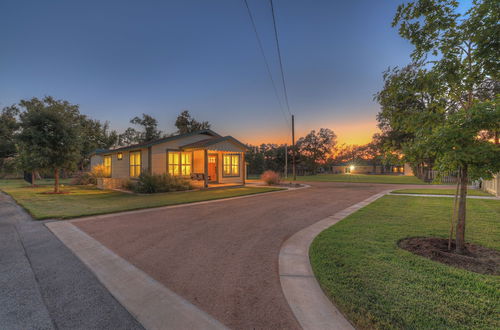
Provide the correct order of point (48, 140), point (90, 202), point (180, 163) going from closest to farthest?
point (90, 202) < point (48, 140) < point (180, 163)

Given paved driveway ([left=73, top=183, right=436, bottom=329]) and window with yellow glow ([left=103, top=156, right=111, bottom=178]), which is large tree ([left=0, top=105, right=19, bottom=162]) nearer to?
window with yellow glow ([left=103, top=156, right=111, bottom=178])

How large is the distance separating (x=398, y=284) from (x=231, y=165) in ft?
52.8

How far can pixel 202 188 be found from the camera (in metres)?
14.8

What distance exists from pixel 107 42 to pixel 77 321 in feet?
63.7

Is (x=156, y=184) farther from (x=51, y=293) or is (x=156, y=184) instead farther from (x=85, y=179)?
(x=85, y=179)

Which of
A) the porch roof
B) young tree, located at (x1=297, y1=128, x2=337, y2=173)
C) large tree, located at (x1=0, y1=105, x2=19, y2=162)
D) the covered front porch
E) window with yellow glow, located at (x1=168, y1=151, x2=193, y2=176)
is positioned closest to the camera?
the porch roof

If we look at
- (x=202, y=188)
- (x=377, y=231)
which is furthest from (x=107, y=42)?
(x=377, y=231)

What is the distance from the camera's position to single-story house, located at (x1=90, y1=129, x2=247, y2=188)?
50.1 feet

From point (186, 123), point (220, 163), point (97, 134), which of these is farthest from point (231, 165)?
point (97, 134)

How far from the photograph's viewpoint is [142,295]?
8.54 feet

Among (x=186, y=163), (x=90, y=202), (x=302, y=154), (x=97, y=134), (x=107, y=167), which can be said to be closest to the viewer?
(x=90, y=202)

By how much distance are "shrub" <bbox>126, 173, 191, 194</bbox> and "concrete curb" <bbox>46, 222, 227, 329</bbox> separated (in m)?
8.85

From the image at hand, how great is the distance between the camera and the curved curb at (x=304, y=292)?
2.06m

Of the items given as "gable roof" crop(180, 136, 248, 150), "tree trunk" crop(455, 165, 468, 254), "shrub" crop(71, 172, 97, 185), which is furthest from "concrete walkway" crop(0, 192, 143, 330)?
"shrub" crop(71, 172, 97, 185)
